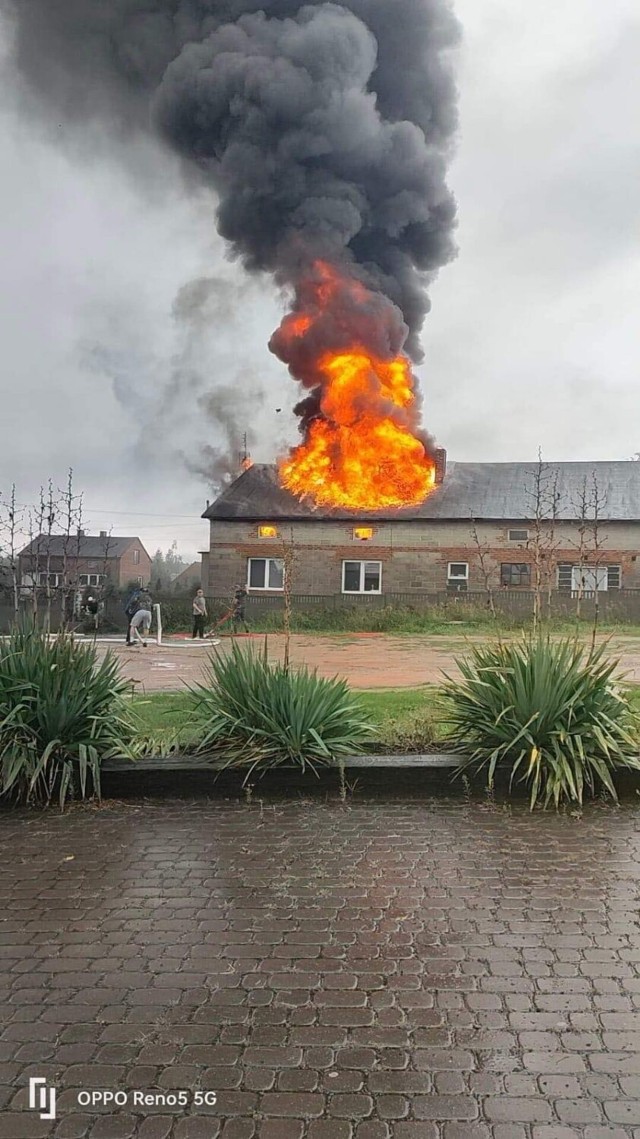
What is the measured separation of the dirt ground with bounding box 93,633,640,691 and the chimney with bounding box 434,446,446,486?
11.6m

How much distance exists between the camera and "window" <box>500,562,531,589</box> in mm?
28844

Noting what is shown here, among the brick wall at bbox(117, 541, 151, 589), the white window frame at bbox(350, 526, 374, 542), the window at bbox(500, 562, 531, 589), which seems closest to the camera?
the window at bbox(500, 562, 531, 589)

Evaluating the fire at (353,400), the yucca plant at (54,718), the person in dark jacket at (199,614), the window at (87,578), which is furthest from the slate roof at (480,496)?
the yucca plant at (54,718)

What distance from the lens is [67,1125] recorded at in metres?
2.08

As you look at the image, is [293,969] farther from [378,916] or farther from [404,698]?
[404,698]

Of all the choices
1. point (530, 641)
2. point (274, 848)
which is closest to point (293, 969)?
point (274, 848)

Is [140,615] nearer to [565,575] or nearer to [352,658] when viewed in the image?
[352,658]

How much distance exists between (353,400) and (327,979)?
25.0 metres

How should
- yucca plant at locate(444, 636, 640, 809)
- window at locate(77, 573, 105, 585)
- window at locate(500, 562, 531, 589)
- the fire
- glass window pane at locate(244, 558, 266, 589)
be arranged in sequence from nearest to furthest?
yucca plant at locate(444, 636, 640, 809), window at locate(77, 573, 105, 585), the fire, window at locate(500, 562, 531, 589), glass window pane at locate(244, 558, 266, 589)

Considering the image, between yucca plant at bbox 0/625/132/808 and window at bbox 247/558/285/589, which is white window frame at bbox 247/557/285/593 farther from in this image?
yucca plant at bbox 0/625/132/808

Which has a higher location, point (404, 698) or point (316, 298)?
point (316, 298)

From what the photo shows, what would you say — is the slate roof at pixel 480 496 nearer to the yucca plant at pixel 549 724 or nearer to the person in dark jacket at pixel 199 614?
the person in dark jacket at pixel 199 614

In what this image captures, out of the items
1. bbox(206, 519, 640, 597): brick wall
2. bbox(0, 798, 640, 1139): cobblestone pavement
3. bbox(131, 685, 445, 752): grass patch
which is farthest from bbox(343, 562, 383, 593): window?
bbox(0, 798, 640, 1139): cobblestone pavement

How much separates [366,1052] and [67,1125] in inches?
35.4
